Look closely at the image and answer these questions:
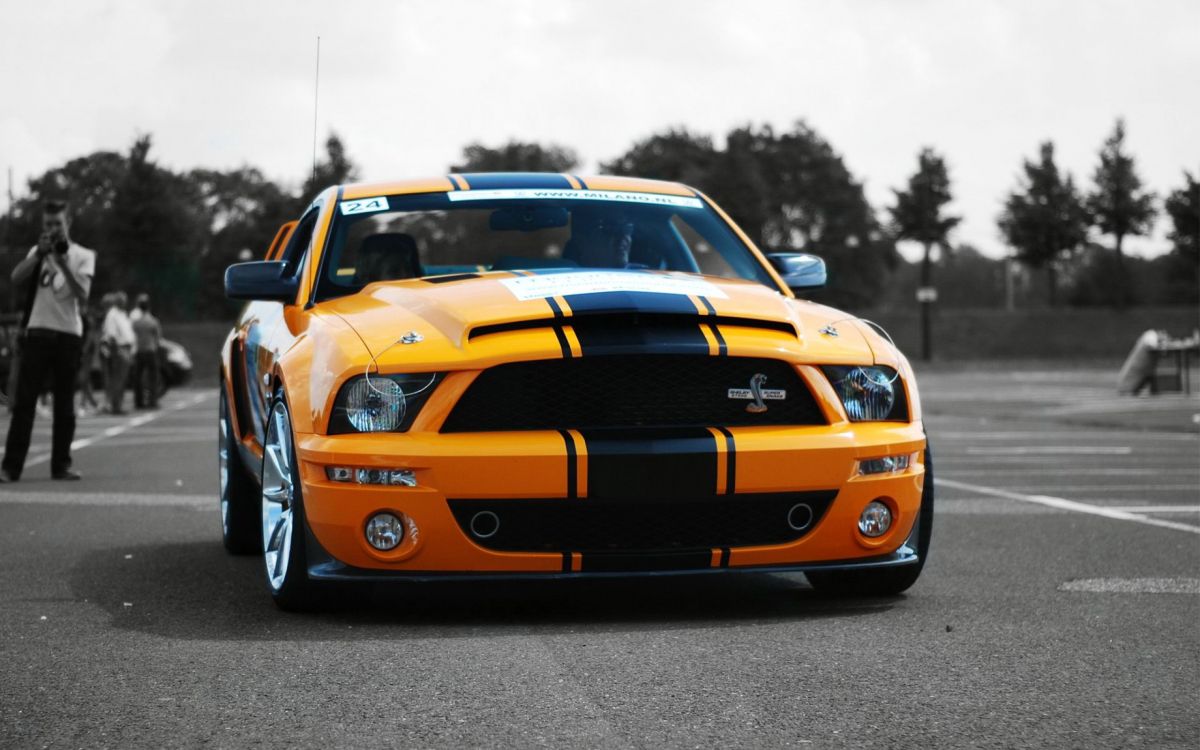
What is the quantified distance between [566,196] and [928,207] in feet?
230

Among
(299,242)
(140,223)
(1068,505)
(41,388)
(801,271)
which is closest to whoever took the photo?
(801,271)

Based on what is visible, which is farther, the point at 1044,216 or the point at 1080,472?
the point at 1044,216

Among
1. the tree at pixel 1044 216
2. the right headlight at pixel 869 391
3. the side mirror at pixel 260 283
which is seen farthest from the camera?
the tree at pixel 1044 216

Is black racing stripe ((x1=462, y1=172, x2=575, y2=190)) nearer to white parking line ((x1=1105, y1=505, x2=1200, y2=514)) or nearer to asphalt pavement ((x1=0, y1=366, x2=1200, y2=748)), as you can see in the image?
asphalt pavement ((x1=0, y1=366, x2=1200, y2=748))

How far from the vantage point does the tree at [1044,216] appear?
81.4m

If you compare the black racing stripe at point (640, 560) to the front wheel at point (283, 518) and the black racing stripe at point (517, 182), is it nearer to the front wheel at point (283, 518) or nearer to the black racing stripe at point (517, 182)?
the front wheel at point (283, 518)

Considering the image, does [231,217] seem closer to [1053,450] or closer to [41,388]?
[1053,450]

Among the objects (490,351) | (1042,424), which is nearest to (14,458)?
(490,351)

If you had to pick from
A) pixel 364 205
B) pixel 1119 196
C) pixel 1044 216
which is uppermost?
pixel 1119 196

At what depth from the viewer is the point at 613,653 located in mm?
5008

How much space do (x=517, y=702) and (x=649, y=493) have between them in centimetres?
129

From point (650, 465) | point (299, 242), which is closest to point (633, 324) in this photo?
point (650, 465)

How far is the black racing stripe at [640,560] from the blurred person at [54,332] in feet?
24.0

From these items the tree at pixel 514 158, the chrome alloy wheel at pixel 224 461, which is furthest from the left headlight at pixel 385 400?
the tree at pixel 514 158
